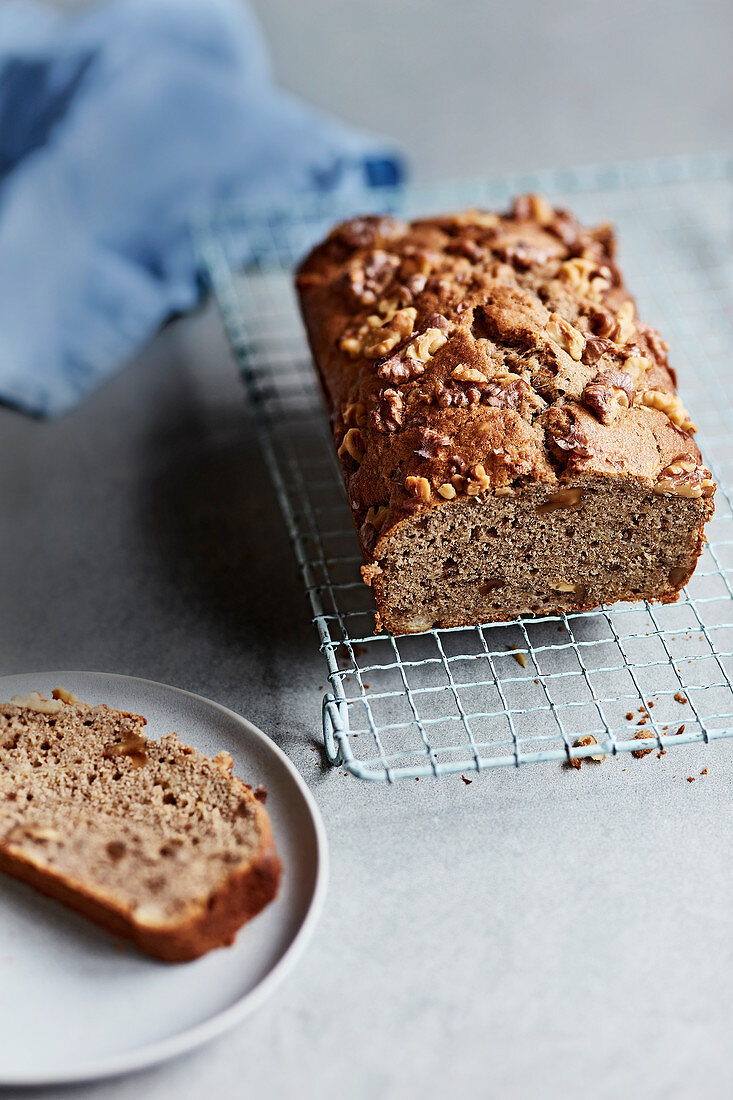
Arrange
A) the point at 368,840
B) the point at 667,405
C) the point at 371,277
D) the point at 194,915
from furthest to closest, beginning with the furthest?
the point at 371,277, the point at 667,405, the point at 368,840, the point at 194,915

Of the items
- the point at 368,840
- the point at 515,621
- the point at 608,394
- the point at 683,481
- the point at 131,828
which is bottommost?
the point at 368,840

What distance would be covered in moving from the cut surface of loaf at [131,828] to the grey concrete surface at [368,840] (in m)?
0.23

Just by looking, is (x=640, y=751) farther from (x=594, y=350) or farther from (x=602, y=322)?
(x=602, y=322)

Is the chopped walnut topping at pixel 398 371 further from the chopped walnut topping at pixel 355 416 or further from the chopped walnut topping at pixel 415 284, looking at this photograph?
the chopped walnut topping at pixel 415 284

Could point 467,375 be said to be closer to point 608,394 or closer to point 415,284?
point 608,394

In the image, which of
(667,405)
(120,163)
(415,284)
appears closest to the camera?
(667,405)

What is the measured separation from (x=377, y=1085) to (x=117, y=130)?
3292 millimetres

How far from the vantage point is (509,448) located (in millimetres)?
2350

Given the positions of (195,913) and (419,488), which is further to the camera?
(419,488)

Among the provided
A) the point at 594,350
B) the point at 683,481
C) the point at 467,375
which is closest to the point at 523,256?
the point at 594,350

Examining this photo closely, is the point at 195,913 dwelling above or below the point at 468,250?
below

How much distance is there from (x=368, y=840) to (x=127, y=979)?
22.1 inches

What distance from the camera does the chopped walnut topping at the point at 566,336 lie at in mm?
2596

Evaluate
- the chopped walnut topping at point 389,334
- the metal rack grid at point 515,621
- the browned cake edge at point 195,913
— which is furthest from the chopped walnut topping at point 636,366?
the browned cake edge at point 195,913
